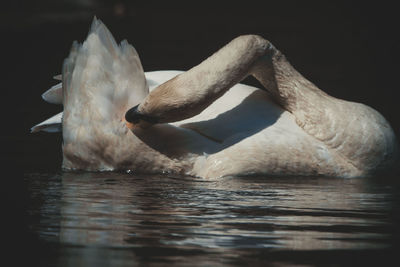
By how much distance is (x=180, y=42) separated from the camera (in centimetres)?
1652

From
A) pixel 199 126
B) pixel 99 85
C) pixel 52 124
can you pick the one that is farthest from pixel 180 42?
pixel 99 85

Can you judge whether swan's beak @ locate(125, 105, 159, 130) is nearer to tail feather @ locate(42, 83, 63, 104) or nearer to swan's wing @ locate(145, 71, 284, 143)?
swan's wing @ locate(145, 71, 284, 143)

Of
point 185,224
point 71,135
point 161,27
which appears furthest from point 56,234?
point 161,27

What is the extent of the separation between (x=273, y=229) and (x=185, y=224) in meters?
0.44

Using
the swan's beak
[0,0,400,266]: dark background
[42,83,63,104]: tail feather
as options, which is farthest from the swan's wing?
[0,0,400,266]: dark background

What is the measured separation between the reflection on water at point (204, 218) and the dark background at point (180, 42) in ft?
2.02

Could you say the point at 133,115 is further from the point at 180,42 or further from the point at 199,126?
the point at 180,42

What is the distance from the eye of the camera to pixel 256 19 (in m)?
18.9

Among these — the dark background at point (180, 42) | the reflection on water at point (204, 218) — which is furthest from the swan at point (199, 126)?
the dark background at point (180, 42)

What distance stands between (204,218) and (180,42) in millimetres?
11664

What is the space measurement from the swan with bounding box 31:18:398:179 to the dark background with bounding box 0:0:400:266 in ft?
2.21

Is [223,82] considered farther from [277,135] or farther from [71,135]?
[71,135]

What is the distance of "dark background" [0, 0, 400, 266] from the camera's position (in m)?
9.69

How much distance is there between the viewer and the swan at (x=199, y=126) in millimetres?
6793
